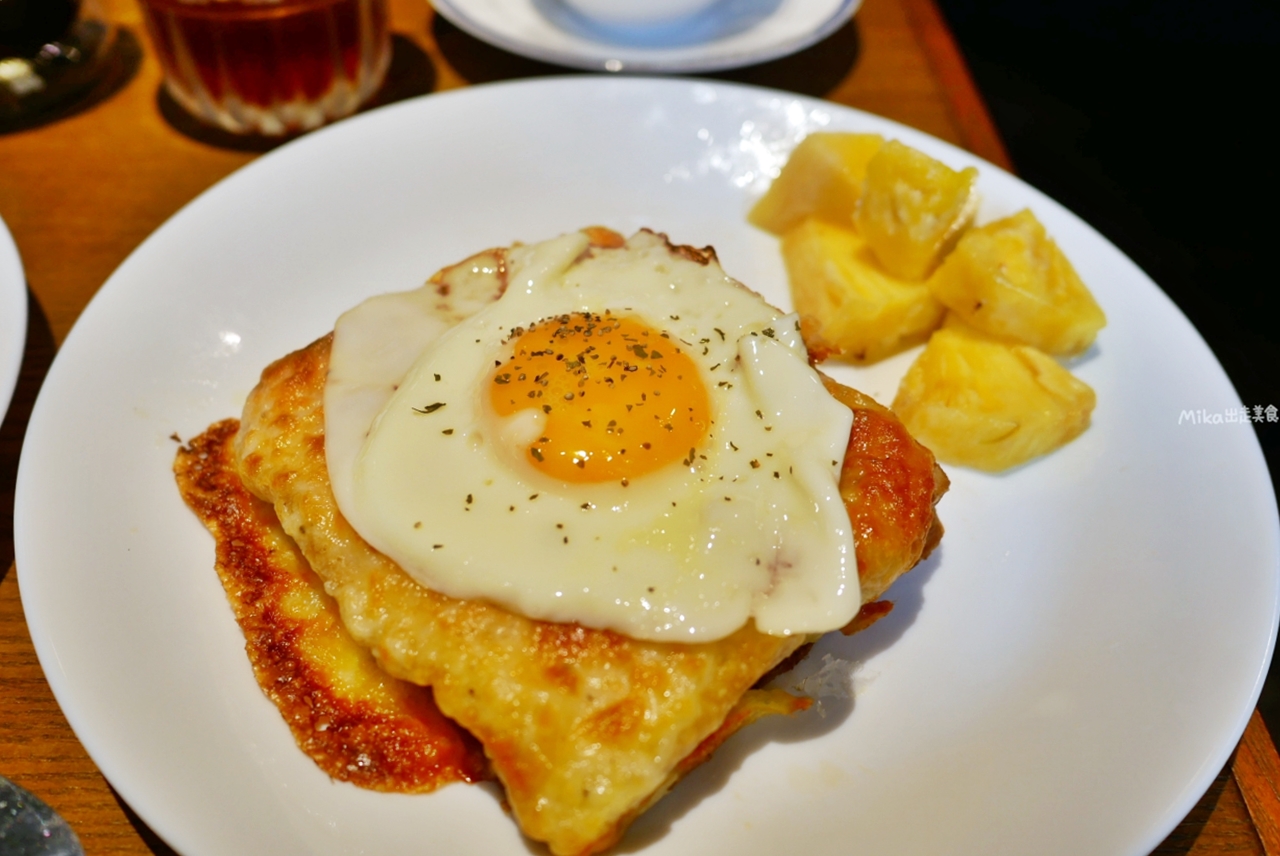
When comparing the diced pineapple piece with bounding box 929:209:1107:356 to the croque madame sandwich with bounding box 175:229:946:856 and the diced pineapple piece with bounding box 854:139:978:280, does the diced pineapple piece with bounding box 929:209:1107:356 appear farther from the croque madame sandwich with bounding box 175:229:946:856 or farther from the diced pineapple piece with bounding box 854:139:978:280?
the croque madame sandwich with bounding box 175:229:946:856

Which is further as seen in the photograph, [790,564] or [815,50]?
[815,50]

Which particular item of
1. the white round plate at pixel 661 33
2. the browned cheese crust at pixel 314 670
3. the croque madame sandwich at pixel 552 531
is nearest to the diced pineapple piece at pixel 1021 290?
the croque madame sandwich at pixel 552 531

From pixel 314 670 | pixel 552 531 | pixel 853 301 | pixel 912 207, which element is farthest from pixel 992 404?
pixel 314 670

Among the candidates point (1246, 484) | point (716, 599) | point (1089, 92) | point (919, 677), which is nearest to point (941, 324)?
point (1246, 484)

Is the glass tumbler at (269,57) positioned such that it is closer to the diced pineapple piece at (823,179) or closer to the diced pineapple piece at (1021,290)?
the diced pineapple piece at (823,179)

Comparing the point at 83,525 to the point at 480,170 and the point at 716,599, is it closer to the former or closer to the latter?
the point at 716,599

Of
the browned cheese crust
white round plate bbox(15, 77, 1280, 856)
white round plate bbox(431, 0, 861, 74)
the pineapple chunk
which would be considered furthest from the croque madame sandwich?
white round plate bbox(431, 0, 861, 74)
